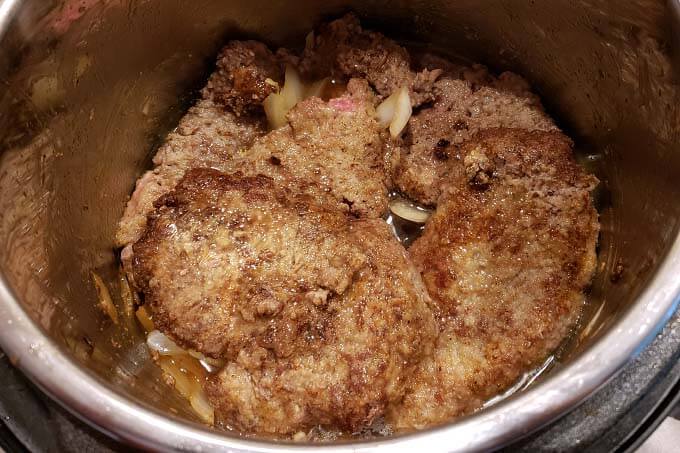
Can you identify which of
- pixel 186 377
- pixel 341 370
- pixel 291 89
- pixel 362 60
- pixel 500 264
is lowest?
pixel 186 377

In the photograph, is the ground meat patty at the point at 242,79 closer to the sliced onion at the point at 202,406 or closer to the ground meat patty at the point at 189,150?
the ground meat patty at the point at 189,150

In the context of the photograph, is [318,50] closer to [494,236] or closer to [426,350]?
[494,236]

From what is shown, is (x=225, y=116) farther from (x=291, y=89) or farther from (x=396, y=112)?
(x=396, y=112)

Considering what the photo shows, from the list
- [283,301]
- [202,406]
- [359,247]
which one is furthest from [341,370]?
[202,406]

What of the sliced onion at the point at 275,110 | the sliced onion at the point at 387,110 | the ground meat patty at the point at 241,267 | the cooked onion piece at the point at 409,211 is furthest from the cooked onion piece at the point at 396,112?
the ground meat patty at the point at 241,267

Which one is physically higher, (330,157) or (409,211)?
(330,157)

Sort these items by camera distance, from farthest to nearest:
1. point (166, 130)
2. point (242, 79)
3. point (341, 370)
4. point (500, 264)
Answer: point (166, 130) → point (242, 79) → point (500, 264) → point (341, 370)

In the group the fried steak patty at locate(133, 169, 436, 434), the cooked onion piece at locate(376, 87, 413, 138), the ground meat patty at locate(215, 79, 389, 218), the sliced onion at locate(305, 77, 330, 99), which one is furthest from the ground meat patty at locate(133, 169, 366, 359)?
the sliced onion at locate(305, 77, 330, 99)

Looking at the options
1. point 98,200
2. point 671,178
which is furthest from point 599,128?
point 98,200
